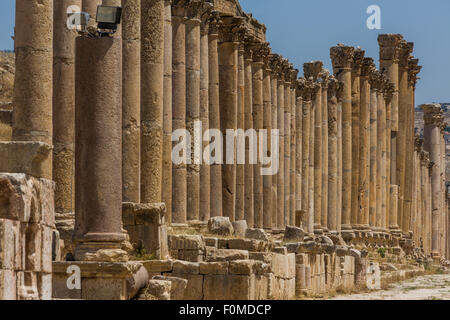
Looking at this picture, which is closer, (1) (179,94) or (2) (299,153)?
Answer: (1) (179,94)

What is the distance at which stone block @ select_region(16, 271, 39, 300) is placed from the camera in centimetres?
1267

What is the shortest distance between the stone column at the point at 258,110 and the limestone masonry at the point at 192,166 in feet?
0.24

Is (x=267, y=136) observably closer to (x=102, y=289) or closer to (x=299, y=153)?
(x=299, y=153)

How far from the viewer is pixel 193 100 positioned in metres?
33.2

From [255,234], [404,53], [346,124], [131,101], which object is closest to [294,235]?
[255,234]

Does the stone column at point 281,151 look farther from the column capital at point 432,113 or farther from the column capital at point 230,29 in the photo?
the column capital at point 432,113

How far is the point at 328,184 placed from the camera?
54688 millimetres

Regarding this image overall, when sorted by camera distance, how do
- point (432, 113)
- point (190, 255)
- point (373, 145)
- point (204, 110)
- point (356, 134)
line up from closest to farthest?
1. point (190, 255)
2. point (204, 110)
3. point (356, 134)
4. point (373, 145)
5. point (432, 113)

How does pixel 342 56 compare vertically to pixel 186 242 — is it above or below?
above

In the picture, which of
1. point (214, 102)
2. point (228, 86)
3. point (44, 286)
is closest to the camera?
point (44, 286)

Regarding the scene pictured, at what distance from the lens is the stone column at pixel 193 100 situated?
108ft

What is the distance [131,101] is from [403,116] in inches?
1681

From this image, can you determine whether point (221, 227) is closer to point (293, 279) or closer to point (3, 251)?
point (293, 279)
